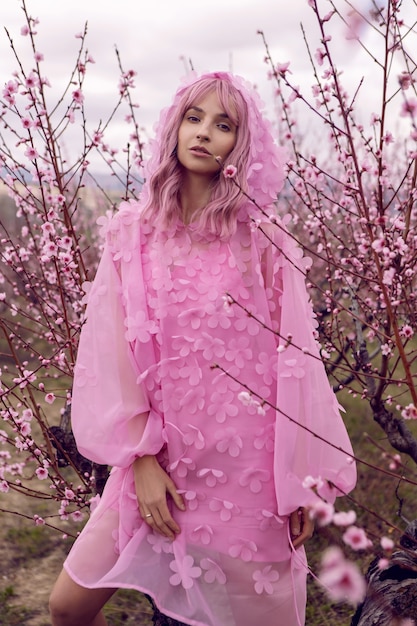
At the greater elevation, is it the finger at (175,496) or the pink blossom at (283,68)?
the pink blossom at (283,68)

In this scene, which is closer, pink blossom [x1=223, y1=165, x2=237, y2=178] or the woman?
pink blossom [x1=223, y1=165, x2=237, y2=178]

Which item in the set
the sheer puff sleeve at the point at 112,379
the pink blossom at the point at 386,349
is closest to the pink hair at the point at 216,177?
the sheer puff sleeve at the point at 112,379

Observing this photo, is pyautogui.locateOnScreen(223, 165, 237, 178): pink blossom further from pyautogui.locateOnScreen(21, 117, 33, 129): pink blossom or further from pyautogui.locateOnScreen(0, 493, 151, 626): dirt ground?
pyautogui.locateOnScreen(0, 493, 151, 626): dirt ground

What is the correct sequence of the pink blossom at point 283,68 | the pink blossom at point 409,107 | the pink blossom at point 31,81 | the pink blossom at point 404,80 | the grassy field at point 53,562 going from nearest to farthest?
the pink blossom at point 409,107, the pink blossom at point 404,80, the pink blossom at point 283,68, the pink blossom at point 31,81, the grassy field at point 53,562

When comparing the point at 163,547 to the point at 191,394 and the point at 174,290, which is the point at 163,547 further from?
the point at 174,290

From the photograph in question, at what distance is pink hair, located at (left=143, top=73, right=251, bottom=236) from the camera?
2113 millimetres

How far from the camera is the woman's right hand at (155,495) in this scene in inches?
76.4

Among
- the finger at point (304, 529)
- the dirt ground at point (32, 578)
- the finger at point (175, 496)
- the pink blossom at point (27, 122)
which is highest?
Answer: the pink blossom at point (27, 122)

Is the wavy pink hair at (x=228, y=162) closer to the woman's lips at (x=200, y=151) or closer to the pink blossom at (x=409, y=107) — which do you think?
the woman's lips at (x=200, y=151)

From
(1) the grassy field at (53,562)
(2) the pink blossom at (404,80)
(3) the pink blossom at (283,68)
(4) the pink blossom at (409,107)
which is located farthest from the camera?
(1) the grassy field at (53,562)

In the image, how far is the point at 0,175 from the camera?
334 cm

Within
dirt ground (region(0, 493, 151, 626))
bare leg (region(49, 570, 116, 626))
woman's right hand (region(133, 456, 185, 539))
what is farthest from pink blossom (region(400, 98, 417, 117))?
dirt ground (region(0, 493, 151, 626))

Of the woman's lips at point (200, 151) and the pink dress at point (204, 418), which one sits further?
the woman's lips at point (200, 151)

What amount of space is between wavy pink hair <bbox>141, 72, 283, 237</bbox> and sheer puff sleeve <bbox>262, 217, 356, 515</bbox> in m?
0.18
